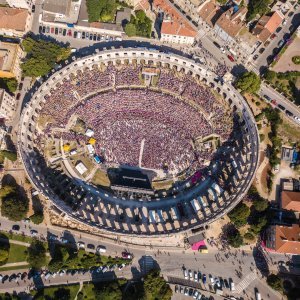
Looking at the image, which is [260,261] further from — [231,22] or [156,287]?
[231,22]

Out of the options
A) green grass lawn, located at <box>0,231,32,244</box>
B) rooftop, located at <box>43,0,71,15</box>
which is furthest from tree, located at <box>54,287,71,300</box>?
rooftop, located at <box>43,0,71,15</box>

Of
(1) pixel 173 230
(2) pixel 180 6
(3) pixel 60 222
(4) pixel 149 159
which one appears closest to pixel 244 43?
(2) pixel 180 6

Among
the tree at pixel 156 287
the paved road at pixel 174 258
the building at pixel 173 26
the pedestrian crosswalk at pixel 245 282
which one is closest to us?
the tree at pixel 156 287

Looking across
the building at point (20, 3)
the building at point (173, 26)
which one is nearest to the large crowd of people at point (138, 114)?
the building at point (173, 26)

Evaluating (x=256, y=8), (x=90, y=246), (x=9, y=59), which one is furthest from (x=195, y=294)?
(x=9, y=59)

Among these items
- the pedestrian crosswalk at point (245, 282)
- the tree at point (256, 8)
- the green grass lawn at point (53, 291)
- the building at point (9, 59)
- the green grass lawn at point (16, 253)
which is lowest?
the green grass lawn at point (53, 291)

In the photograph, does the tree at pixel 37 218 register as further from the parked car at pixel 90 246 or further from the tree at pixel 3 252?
the parked car at pixel 90 246
